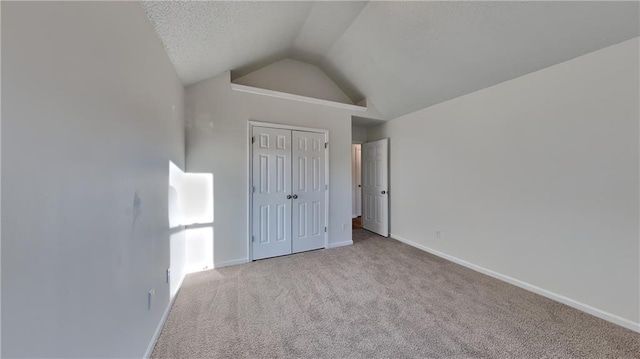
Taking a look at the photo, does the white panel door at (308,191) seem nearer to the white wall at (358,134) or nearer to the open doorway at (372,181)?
the open doorway at (372,181)

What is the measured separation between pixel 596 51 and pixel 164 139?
381cm

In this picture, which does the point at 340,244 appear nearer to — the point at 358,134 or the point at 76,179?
the point at 358,134

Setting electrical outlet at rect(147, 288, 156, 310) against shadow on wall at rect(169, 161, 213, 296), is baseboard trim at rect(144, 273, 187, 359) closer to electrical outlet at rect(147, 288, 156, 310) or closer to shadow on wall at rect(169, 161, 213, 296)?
electrical outlet at rect(147, 288, 156, 310)

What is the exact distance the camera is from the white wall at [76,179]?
59 cm

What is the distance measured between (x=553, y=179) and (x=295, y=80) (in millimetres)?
3534

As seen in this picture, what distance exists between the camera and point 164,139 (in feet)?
6.00

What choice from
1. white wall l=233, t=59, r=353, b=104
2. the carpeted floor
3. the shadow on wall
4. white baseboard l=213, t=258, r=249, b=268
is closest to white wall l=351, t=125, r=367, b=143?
white wall l=233, t=59, r=353, b=104

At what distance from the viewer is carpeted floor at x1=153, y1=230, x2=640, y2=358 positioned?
5.00 ft

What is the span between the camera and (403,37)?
247 cm

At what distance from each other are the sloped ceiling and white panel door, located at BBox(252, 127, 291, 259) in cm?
108

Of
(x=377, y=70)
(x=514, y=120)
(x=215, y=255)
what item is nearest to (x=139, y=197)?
(x=215, y=255)

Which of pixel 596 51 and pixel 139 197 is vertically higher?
pixel 596 51

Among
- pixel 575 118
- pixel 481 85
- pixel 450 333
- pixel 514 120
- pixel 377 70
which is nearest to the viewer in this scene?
pixel 450 333

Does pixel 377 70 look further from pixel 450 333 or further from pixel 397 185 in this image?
pixel 450 333
